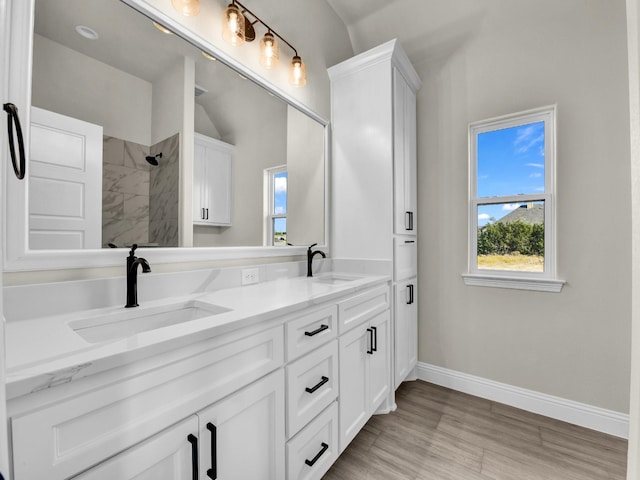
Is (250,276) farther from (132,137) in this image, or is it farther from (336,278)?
(132,137)

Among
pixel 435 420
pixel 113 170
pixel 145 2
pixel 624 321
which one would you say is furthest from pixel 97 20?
pixel 624 321

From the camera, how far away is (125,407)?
2.30 ft

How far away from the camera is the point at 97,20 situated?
1178mm

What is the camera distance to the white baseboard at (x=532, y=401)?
1.86 meters

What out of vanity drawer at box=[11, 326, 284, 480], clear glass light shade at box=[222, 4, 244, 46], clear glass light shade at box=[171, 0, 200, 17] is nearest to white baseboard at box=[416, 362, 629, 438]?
vanity drawer at box=[11, 326, 284, 480]

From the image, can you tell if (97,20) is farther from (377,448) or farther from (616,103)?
(616,103)

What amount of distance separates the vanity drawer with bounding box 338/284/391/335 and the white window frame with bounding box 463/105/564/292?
832 mm

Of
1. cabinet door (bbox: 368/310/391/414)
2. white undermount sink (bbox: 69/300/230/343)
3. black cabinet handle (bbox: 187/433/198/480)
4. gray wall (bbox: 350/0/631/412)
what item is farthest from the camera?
gray wall (bbox: 350/0/631/412)

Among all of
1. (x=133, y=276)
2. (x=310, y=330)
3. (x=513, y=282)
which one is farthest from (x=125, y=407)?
(x=513, y=282)

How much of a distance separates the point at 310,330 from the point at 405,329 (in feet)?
4.16

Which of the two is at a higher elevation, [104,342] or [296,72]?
[296,72]

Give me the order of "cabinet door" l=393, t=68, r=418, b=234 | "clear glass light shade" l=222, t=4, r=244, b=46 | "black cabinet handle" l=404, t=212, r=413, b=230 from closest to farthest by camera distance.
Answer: "clear glass light shade" l=222, t=4, r=244, b=46
"cabinet door" l=393, t=68, r=418, b=234
"black cabinet handle" l=404, t=212, r=413, b=230

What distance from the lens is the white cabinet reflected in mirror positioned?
3.46 ft

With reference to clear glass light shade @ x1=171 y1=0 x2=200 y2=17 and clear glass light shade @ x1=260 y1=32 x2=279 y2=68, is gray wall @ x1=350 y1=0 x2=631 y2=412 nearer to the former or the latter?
clear glass light shade @ x1=260 y1=32 x2=279 y2=68
